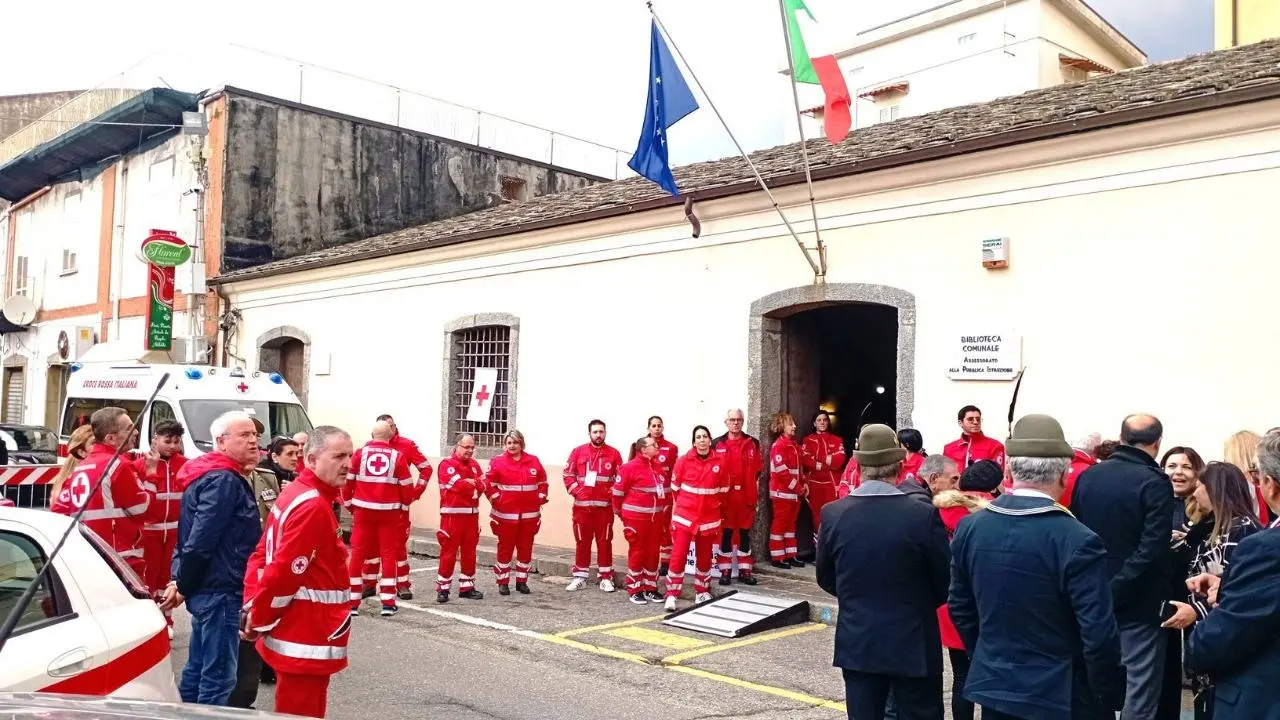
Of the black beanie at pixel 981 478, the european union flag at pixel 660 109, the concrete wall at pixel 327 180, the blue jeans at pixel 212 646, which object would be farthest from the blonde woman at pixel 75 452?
the concrete wall at pixel 327 180

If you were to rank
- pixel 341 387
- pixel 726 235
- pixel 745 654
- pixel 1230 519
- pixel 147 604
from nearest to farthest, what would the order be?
pixel 147 604, pixel 1230 519, pixel 745 654, pixel 726 235, pixel 341 387

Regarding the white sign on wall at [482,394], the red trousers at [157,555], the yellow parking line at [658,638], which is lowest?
the yellow parking line at [658,638]

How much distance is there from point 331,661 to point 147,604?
814 mm

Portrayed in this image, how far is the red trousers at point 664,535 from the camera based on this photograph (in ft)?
35.8

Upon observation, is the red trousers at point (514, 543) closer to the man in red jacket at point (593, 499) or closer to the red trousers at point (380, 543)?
the man in red jacket at point (593, 499)

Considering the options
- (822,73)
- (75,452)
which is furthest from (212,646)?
(822,73)

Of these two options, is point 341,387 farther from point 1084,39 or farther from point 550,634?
point 1084,39

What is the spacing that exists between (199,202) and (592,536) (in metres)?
13.1

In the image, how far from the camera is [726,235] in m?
12.3

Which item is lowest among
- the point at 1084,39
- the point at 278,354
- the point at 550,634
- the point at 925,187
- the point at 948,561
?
the point at 550,634

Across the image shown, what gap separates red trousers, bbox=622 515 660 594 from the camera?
35.1 feet

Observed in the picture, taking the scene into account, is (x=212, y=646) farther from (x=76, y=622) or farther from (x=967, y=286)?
(x=967, y=286)

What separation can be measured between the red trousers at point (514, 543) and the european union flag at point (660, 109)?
3901 mm

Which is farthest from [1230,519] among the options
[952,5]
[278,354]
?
[952,5]
